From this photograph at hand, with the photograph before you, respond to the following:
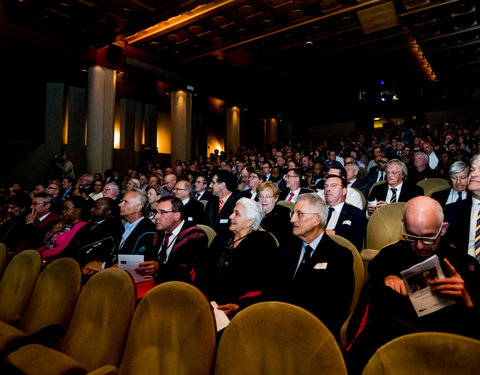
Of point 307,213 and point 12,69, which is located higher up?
point 12,69

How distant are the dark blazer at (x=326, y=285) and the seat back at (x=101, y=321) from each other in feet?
2.54

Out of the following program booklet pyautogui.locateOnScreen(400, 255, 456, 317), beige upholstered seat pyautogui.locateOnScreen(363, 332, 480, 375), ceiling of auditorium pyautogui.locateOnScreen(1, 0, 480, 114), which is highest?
ceiling of auditorium pyautogui.locateOnScreen(1, 0, 480, 114)

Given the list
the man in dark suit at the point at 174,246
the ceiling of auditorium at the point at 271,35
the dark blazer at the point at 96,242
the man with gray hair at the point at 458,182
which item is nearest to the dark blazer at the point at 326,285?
the man in dark suit at the point at 174,246

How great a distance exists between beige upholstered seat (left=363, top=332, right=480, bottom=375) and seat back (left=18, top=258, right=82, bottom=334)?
147 cm

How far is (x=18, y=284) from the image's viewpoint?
6.35ft

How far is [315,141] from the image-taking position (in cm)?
1077

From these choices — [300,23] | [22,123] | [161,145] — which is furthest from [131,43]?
[161,145]

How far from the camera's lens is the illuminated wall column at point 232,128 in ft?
39.8

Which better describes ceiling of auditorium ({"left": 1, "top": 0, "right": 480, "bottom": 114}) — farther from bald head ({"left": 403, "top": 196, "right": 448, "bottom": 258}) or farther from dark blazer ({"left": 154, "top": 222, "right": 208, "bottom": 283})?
bald head ({"left": 403, "top": 196, "right": 448, "bottom": 258})

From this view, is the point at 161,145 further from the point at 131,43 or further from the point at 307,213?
the point at 307,213

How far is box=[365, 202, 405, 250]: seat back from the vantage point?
7.28ft

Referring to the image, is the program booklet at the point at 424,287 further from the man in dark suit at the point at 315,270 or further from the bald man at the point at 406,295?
the man in dark suit at the point at 315,270

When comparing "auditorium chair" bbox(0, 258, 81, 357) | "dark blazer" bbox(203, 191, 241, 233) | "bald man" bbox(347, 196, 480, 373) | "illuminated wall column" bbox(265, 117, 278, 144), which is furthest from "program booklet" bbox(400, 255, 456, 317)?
"illuminated wall column" bbox(265, 117, 278, 144)

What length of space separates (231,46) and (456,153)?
6.36 m
